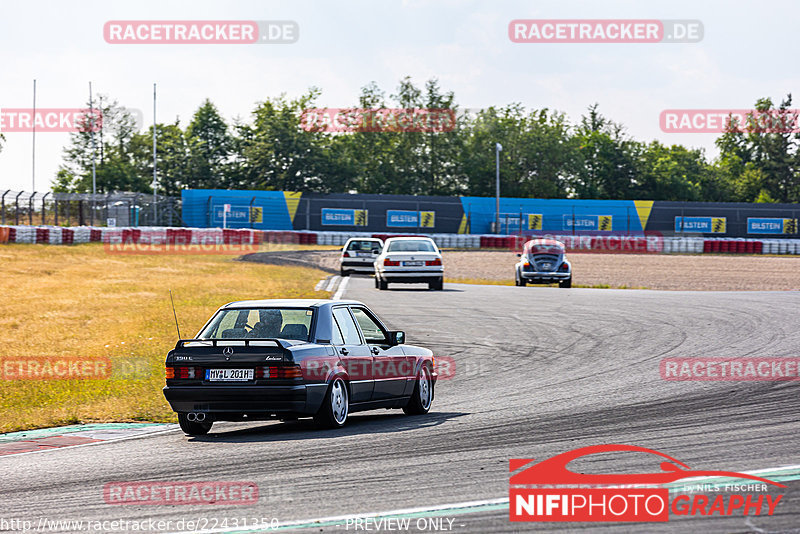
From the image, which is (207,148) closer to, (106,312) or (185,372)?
(106,312)

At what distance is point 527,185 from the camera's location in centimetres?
9644

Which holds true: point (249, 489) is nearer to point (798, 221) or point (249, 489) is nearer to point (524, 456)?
point (524, 456)

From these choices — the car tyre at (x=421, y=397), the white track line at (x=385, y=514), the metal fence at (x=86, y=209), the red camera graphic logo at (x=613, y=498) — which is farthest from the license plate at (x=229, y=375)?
the metal fence at (x=86, y=209)

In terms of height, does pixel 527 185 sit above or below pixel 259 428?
above

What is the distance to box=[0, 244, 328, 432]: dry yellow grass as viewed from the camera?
1121cm

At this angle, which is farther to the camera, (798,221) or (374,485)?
(798,221)

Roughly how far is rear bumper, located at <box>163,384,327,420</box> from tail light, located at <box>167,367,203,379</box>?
3.8 inches

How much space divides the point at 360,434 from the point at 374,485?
2313 millimetres

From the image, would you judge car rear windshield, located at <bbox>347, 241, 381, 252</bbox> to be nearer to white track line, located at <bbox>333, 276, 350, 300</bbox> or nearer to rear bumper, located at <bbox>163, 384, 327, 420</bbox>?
white track line, located at <bbox>333, 276, 350, 300</bbox>

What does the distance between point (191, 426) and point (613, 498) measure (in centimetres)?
455

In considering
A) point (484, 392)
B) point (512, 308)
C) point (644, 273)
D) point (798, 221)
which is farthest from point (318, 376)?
point (798, 221)

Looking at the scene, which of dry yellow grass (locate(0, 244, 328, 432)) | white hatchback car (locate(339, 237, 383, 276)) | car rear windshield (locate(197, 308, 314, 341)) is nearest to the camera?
car rear windshield (locate(197, 308, 314, 341))

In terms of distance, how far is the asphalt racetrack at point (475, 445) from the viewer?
19.0ft

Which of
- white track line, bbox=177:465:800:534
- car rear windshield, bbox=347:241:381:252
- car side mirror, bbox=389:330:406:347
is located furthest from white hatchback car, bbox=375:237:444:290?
white track line, bbox=177:465:800:534
